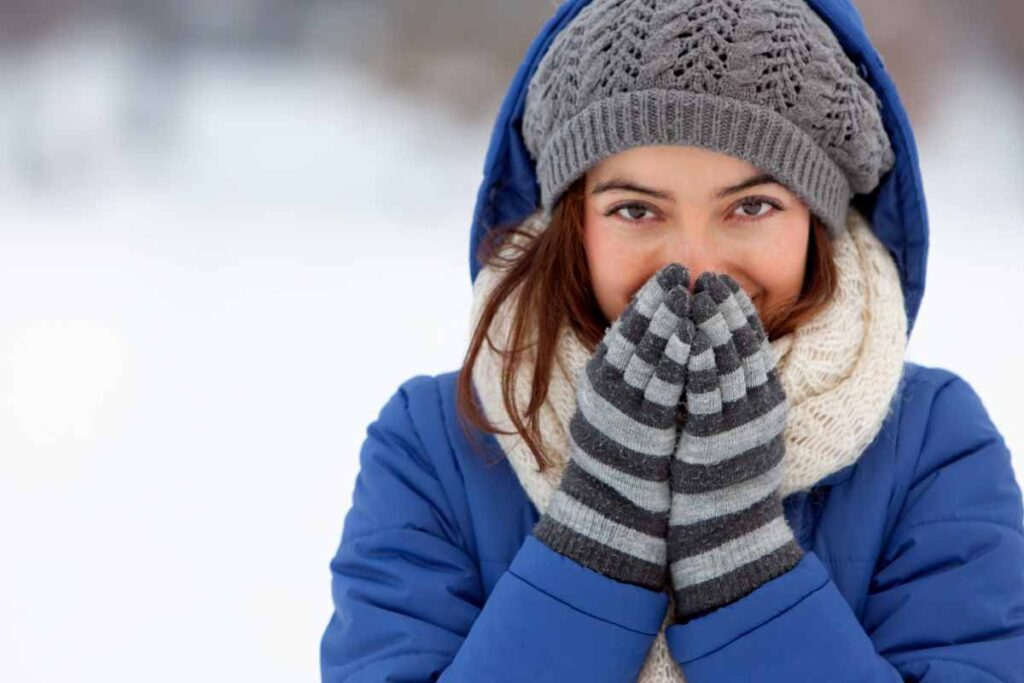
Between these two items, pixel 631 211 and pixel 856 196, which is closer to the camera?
pixel 631 211

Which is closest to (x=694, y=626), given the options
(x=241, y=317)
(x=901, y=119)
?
(x=901, y=119)

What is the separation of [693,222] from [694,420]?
0.20 meters

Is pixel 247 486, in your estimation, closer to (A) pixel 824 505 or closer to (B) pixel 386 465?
(B) pixel 386 465

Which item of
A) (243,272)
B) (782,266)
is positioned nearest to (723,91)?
(782,266)

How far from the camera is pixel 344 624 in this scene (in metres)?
1.17

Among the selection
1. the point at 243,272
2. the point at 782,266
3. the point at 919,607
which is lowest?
the point at 919,607

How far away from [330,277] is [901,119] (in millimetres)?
2352

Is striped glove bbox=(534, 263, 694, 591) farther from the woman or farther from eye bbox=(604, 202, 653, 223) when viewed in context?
eye bbox=(604, 202, 653, 223)

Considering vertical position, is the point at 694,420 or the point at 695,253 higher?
the point at 695,253

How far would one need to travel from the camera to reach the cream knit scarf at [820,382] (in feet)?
3.77

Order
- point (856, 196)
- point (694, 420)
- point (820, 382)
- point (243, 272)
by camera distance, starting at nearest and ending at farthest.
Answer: point (694, 420)
point (820, 382)
point (856, 196)
point (243, 272)

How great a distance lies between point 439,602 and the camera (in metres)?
1.14

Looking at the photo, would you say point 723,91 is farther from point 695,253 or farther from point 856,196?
point 856,196

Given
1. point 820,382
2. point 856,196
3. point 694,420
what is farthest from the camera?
point 856,196
